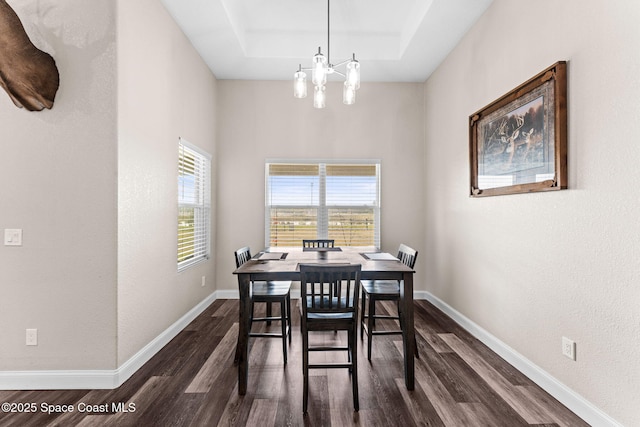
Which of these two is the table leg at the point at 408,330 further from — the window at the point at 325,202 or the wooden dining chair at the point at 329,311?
the window at the point at 325,202

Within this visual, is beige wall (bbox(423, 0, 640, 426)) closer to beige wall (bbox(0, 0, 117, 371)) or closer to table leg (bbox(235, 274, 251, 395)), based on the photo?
table leg (bbox(235, 274, 251, 395))

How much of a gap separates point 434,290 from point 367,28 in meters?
3.47

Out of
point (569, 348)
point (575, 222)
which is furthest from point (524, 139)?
point (569, 348)

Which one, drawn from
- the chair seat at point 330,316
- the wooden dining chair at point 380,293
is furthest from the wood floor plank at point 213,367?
the wooden dining chair at point 380,293

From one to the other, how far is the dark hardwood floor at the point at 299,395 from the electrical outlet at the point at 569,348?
0.33 meters

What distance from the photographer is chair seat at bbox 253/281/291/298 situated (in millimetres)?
2869

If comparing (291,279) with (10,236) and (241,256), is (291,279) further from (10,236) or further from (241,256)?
(10,236)

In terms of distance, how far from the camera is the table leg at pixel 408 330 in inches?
93.7

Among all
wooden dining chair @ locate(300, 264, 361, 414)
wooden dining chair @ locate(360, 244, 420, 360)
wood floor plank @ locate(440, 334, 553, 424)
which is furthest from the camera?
wooden dining chair @ locate(360, 244, 420, 360)

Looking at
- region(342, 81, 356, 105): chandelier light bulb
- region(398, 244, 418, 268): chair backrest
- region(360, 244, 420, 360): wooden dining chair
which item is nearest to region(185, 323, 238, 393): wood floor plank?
region(360, 244, 420, 360): wooden dining chair

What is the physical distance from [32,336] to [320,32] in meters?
4.09

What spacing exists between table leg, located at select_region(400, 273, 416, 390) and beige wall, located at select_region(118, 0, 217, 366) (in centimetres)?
205

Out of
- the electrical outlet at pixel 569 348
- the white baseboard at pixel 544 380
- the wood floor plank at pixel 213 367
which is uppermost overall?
the electrical outlet at pixel 569 348

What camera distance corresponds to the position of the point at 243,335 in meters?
2.38
